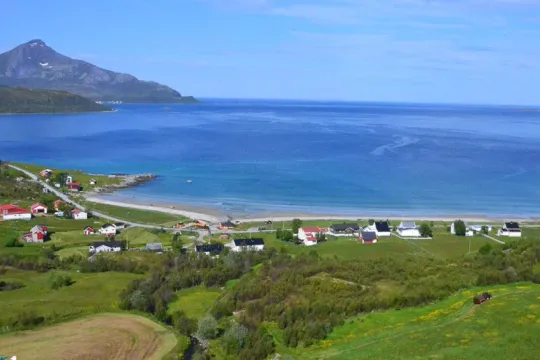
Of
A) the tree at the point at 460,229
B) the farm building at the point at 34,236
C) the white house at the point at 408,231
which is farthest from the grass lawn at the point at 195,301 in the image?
the tree at the point at 460,229

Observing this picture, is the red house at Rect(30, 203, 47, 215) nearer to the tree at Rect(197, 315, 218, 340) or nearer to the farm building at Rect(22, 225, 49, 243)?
the farm building at Rect(22, 225, 49, 243)

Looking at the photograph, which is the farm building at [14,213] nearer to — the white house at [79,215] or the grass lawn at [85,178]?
the white house at [79,215]

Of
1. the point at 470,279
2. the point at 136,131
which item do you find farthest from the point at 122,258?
the point at 136,131

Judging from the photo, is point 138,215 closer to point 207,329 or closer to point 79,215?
point 79,215

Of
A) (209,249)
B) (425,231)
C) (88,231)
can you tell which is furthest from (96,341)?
(425,231)

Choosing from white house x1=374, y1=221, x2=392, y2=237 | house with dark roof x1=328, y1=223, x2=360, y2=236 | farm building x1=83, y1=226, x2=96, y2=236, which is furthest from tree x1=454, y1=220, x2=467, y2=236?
farm building x1=83, y1=226, x2=96, y2=236
